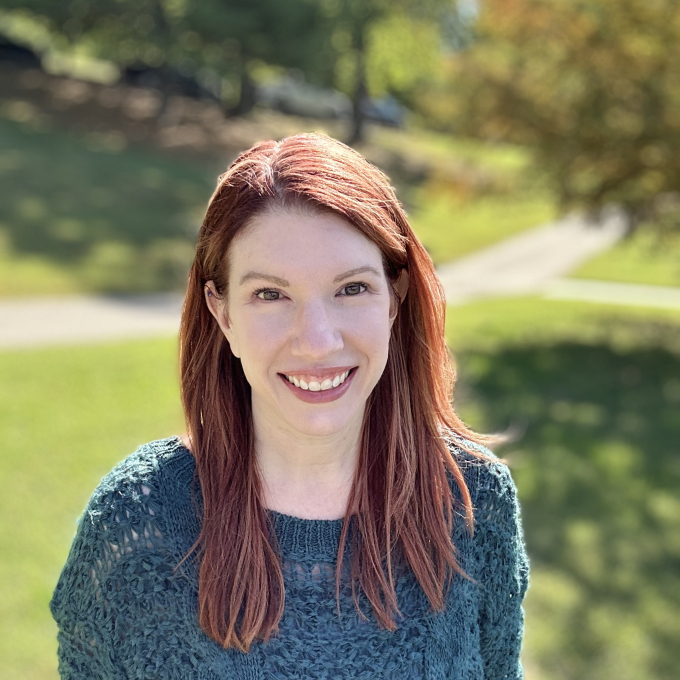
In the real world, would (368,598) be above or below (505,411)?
below

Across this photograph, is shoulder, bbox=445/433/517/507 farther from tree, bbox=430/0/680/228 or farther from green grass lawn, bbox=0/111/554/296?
tree, bbox=430/0/680/228

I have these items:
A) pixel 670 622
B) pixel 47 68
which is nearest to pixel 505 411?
pixel 670 622

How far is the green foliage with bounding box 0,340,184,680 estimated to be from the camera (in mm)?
4062

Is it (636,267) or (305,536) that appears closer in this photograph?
(305,536)

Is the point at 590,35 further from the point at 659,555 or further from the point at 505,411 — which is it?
the point at 659,555

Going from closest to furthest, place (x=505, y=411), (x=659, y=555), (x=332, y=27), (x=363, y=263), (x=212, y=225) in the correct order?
(x=363, y=263)
(x=212, y=225)
(x=659, y=555)
(x=505, y=411)
(x=332, y=27)

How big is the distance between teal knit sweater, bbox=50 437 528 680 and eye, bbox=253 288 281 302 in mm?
392

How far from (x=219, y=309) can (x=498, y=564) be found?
0.82m

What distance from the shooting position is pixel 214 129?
23094 mm

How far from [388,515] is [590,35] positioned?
7537 millimetres

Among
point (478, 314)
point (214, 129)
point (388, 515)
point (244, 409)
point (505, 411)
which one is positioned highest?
point (214, 129)

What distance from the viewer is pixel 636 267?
1612cm

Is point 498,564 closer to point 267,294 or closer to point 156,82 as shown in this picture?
point 267,294

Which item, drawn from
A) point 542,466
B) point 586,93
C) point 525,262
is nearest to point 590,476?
point 542,466
